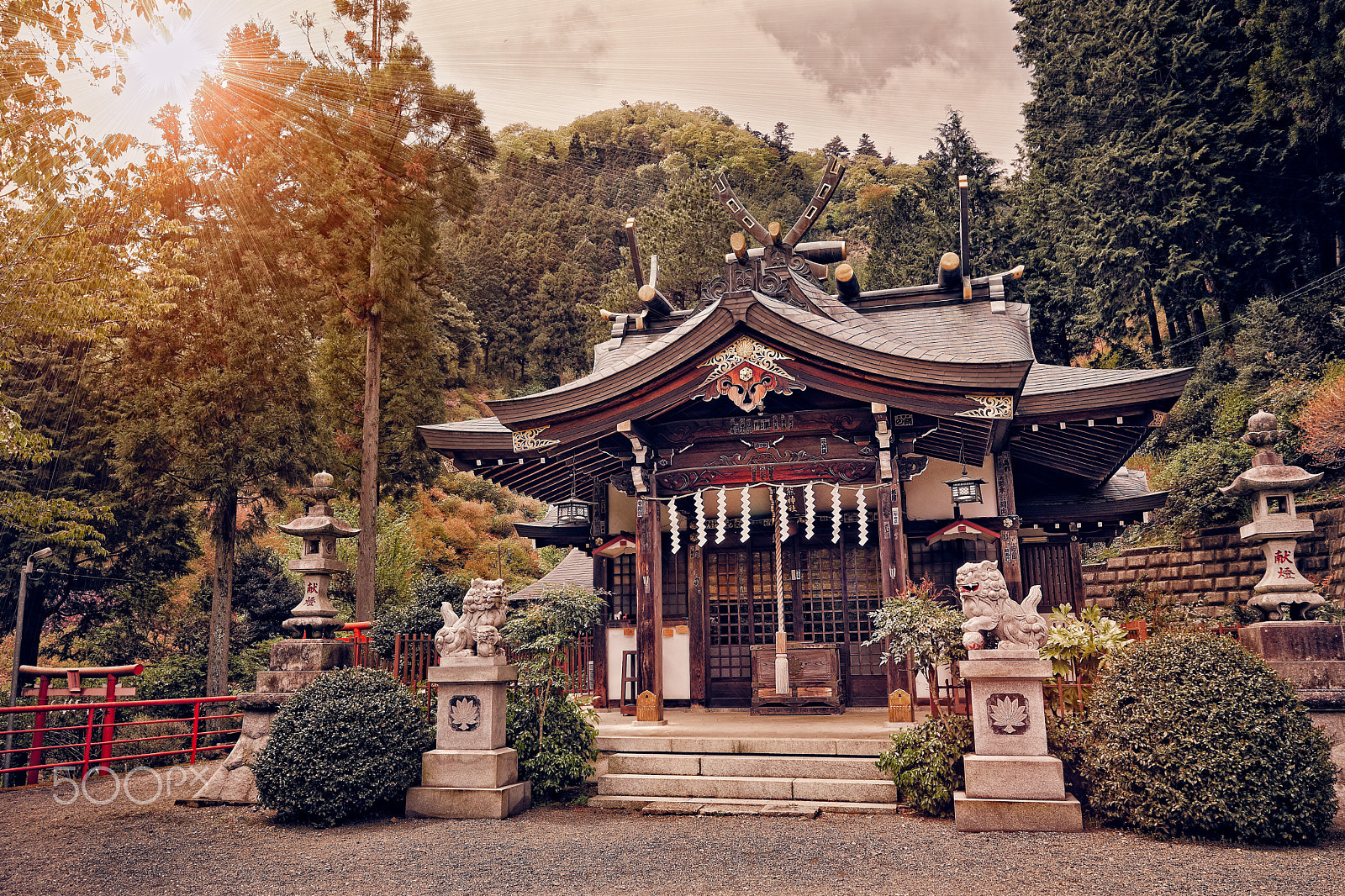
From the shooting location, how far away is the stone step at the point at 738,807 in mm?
7398

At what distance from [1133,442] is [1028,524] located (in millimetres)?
1858

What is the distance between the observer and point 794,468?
10.8 meters

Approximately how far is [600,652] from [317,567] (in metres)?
5.22

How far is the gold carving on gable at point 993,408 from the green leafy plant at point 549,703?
4854 mm

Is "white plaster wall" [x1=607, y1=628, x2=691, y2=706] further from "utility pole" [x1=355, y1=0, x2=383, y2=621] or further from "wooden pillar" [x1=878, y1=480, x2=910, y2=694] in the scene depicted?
"utility pole" [x1=355, y1=0, x2=383, y2=621]

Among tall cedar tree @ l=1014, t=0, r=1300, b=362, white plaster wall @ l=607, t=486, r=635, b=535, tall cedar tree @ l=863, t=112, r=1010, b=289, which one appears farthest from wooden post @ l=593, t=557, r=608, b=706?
tall cedar tree @ l=863, t=112, r=1010, b=289

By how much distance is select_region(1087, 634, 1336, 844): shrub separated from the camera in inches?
235

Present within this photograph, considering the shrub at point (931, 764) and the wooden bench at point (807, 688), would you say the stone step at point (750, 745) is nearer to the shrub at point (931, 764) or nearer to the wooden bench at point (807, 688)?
the shrub at point (931, 764)

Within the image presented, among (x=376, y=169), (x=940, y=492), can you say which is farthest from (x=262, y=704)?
(x=376, y=169)

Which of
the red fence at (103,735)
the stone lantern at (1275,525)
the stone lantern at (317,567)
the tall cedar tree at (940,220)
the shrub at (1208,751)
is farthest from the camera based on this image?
the tall cedar tree at (940,220)

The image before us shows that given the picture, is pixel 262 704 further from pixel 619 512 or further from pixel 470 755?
pixel 619 512

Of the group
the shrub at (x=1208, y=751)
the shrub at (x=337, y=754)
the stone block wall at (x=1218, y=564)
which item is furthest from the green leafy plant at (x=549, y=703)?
the stone block wall at (x=1218, y=564)

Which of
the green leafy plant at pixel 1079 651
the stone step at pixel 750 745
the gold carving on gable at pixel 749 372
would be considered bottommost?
the stone step at pixel 750 745

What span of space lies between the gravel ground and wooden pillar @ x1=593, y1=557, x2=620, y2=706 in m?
5.50
